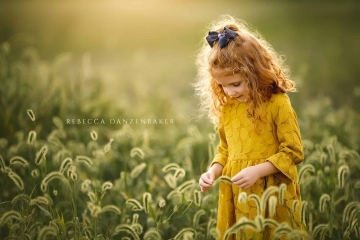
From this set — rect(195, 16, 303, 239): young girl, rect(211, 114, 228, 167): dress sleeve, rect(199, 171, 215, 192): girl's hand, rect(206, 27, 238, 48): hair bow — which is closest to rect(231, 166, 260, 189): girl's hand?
rect(195, 16, 303, 239): young girl

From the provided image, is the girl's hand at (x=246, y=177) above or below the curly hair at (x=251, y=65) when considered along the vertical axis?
below

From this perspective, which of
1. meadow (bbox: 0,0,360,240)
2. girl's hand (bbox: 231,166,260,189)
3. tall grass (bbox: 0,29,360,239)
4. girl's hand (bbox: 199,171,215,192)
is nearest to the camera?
girl's hand (bbox: 231,166,260,189)

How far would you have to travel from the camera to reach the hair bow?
8.21 feet

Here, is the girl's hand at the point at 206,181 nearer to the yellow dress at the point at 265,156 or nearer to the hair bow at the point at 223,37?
the yellow dress at the point at 265,156

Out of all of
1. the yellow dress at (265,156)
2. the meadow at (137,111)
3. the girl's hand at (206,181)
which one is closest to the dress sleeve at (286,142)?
the yellow dress at (265,156)

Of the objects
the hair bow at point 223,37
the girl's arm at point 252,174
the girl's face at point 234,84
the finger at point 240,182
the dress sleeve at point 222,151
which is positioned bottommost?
the finger at point 240,182

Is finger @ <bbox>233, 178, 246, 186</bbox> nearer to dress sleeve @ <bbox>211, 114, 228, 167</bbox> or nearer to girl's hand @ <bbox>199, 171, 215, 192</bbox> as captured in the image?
girl's hand @ <bbox>199, 171, 215, 192</bbox>

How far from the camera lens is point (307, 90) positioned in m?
5.05

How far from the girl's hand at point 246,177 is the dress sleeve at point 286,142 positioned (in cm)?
8

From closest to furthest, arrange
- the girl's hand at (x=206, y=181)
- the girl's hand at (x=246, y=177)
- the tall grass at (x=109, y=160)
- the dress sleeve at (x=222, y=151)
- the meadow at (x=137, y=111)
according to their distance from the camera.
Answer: the girl's hand at (x=246, y=177) → the girl's hand at (x=206, y=181) → the dress sleeve at (x=222, y=151) → the tall grass at (x=109, y=160) → the meadow at (x=137, y=111)

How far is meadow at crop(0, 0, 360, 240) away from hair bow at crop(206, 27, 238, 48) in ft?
2.24

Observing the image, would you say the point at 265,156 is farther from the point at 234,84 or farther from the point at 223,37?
the point at 223,37

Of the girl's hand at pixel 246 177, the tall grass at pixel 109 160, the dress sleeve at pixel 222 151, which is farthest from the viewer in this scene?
the tall grass at pixel 109 160

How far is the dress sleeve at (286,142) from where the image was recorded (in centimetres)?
242
